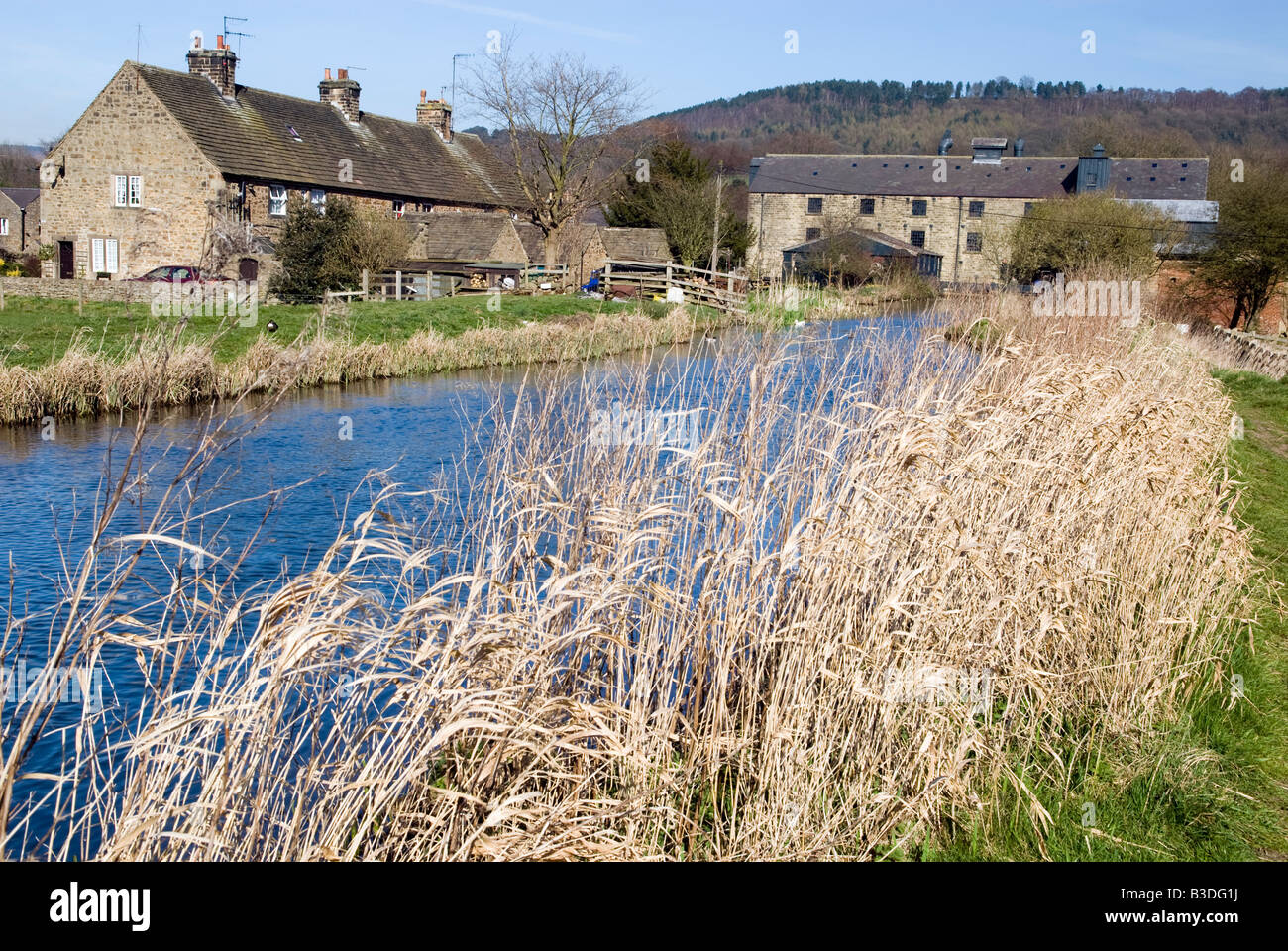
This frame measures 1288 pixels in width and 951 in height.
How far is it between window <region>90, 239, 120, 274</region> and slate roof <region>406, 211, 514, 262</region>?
10.2 meters

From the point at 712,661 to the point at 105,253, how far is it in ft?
121

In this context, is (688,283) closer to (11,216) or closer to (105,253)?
(105,253)

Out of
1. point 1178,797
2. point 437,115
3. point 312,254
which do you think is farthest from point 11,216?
point 1178,797

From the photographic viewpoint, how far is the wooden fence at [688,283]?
34.2m

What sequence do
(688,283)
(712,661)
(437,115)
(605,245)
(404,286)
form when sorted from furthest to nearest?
(437,115) → (605,245) → (688,283) → (404,286) → (712,661)

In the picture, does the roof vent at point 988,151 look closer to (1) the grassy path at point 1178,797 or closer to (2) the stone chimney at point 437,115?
(2) the stone chimney at point 437,115

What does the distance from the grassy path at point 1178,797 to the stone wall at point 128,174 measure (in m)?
34.4

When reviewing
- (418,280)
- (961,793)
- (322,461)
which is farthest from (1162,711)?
(418,280)

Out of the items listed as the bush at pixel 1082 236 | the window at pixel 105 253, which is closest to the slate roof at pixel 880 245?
the bush at pixel 1082 236

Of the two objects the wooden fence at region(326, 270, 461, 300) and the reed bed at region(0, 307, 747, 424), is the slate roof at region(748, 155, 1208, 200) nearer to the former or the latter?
the wooden fence at region(326, 270, 461, 300)

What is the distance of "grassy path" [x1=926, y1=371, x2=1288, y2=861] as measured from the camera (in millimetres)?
4383

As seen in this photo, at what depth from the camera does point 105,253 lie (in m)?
35.7

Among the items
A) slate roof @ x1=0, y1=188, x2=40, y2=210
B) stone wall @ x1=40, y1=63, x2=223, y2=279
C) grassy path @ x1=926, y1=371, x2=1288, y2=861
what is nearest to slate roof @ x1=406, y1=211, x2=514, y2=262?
stone wall @ x1=40, y1=63, x2=223, y2=279
